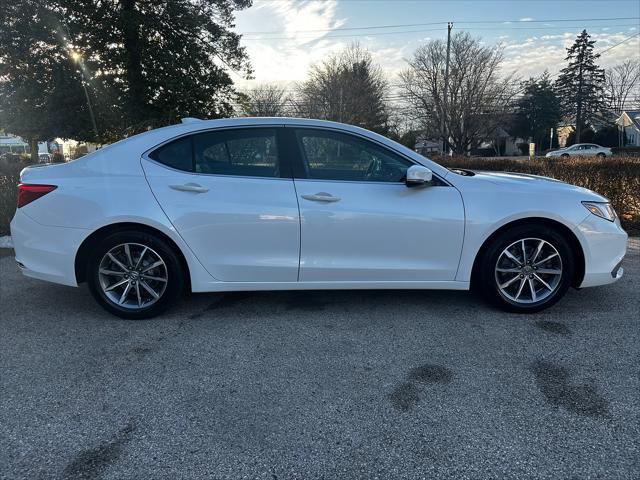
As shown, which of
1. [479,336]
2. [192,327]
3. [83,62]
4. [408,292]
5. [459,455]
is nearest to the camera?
[459,455]

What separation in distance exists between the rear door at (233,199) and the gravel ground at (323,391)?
540mm

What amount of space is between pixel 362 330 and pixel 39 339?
2.46m

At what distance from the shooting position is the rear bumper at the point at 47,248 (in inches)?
143

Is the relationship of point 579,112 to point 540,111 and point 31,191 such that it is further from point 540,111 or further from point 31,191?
point 31,191

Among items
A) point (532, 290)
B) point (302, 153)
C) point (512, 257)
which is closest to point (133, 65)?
point (302, 153)

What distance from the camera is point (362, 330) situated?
3568 mm

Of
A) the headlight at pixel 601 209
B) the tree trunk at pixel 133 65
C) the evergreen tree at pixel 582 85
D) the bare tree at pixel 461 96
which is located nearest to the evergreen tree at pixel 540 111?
the evergreen tree at pixel 582 85

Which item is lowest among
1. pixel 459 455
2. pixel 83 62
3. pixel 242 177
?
pixel 459 455

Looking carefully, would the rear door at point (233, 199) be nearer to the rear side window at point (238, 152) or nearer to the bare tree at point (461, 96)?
the rear side window at point (238, 152)

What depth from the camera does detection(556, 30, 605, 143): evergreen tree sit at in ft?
182

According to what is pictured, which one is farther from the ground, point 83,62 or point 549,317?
point 83,62

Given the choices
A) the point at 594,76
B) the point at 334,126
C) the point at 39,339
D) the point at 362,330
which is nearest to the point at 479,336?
the point at 362,330

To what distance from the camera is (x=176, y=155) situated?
3.70 meters

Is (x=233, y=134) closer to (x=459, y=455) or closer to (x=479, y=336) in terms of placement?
(x=479, y=336)
